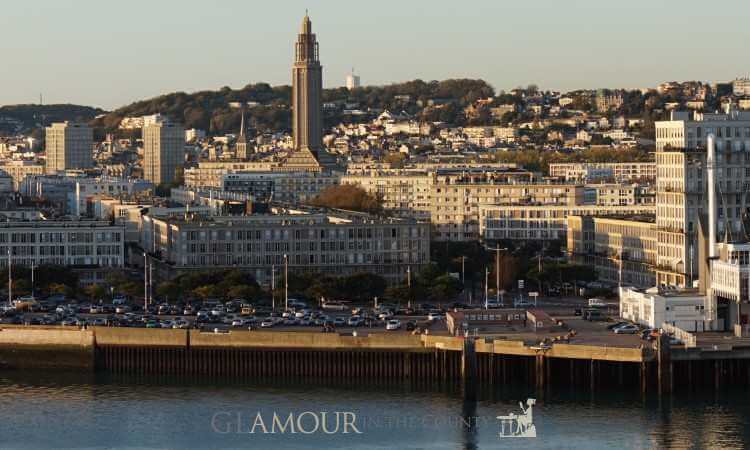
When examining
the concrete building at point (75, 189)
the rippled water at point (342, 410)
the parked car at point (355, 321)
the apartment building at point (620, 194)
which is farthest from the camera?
the concrete building at point (75, 189)

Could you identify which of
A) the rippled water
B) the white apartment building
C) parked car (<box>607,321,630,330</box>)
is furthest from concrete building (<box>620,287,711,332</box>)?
the white apartment building

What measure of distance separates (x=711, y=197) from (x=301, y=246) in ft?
71.7

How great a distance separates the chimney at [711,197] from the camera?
7075 centimetres

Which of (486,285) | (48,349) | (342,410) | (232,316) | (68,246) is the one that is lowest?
(342,410)

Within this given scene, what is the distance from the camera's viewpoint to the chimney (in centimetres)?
7075

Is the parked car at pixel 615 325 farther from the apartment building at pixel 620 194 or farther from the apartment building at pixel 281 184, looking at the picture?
the apartment building at pixel 281 184

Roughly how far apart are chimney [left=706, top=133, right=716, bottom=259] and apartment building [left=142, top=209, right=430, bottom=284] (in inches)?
701

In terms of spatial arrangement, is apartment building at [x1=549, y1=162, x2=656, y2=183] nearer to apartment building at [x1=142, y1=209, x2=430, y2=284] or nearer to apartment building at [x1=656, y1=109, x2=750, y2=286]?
apartment building at [x1=142, y1=209, x2=430, y2=284]

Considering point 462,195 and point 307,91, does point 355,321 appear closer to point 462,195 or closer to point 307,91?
point 462,195

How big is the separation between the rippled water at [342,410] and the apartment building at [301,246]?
22.3m

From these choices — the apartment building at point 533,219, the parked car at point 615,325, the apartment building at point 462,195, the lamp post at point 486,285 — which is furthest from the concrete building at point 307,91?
the parked car at point 615,325

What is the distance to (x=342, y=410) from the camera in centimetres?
6084

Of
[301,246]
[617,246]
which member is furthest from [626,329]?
[617,246]

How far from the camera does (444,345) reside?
66.1m
